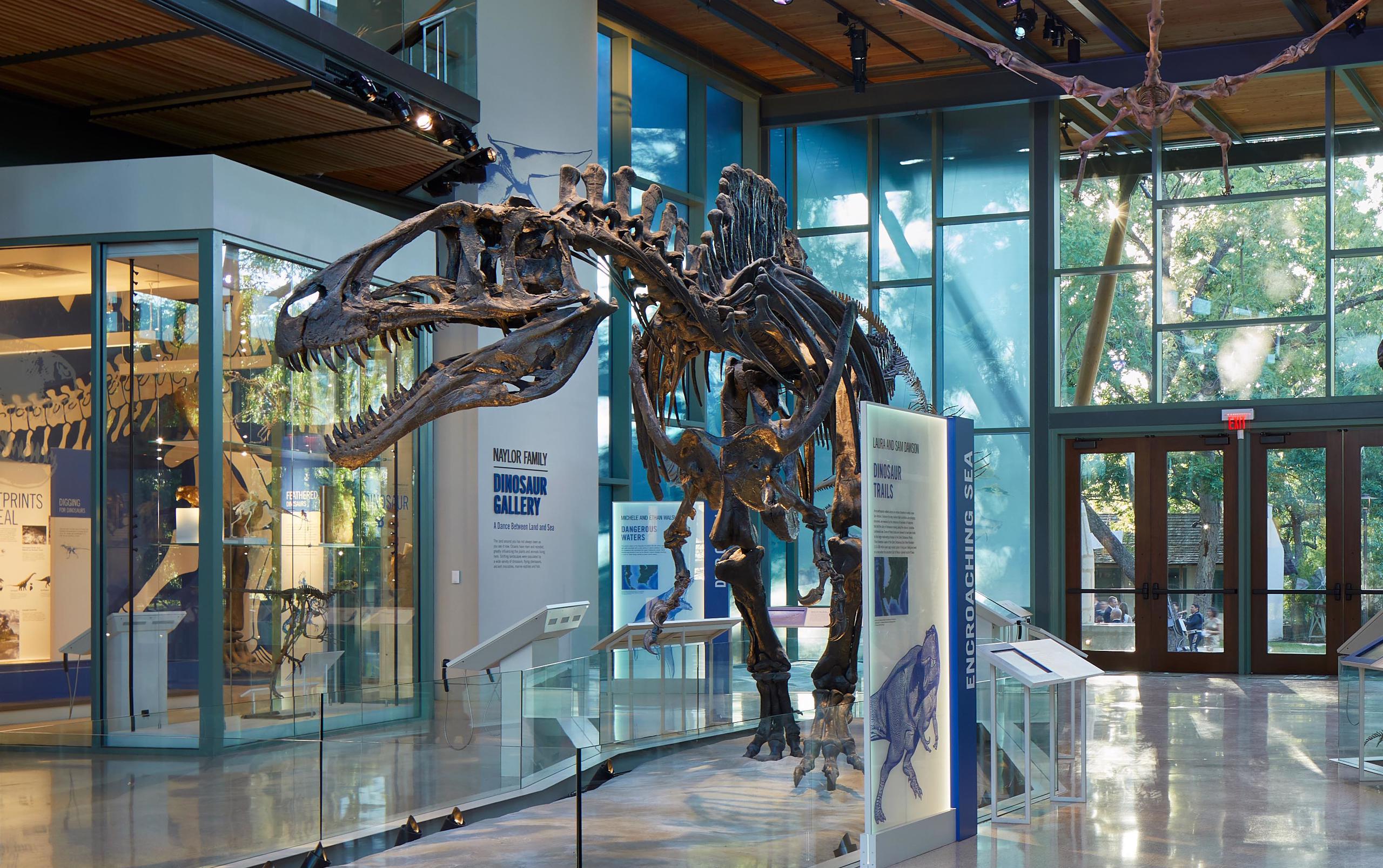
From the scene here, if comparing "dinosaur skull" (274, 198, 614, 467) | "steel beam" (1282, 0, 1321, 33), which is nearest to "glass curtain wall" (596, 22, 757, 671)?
"steel beam" (1282, 0, 1321, 33)

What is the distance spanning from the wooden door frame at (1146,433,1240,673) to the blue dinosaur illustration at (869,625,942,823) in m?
10.4

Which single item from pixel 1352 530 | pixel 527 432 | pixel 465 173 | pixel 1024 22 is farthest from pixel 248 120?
pixel 1352 530

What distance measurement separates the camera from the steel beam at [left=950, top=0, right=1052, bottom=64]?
14.5 m

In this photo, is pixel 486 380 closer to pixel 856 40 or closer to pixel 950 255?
pixel 856 40

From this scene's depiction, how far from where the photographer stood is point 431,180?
38.3 ft

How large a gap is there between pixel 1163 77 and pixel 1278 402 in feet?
→ 13.6

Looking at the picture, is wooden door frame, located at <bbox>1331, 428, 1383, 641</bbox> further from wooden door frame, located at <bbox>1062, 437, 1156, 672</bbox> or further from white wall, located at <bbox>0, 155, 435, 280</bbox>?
white wall, located at <bbox>0, 155, 435, 280</bbox>

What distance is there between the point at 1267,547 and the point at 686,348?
437 inches

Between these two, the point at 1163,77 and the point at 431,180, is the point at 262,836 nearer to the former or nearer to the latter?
the point at 431,180

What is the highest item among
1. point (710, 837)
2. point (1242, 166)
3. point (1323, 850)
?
point (1242, 166)

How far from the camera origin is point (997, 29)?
1505cm

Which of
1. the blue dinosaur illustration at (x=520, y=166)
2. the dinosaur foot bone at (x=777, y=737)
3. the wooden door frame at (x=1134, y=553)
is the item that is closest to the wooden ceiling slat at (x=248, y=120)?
the blue dinosaur illustration at (x=520, y=166)

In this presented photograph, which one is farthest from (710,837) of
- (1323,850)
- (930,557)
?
(1323,850)

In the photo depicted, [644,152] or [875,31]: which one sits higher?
[875,31]
